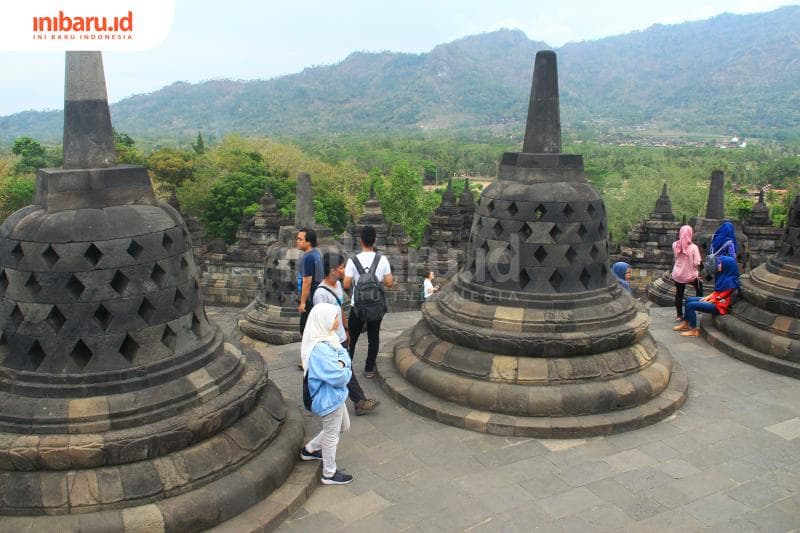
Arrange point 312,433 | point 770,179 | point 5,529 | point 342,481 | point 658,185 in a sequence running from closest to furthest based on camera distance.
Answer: point 5,529
point 342,481
point 312,433
point 658,185
point 770,179

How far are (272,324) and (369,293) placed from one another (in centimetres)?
549

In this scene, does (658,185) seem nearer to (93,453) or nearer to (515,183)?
(515,183)

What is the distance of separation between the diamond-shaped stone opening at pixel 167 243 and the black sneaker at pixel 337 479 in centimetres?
212

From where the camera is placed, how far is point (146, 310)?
4504mm

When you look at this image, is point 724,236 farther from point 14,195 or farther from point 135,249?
point 14,195

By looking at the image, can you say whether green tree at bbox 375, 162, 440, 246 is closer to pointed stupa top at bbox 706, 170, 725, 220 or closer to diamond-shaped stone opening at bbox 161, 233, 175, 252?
pointed stupa top at bbox 706, 170, 725, 220

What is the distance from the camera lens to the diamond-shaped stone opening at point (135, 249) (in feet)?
14.4

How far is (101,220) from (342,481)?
2.64 meters

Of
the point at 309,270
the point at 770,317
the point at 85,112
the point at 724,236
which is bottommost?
the point at 770,317

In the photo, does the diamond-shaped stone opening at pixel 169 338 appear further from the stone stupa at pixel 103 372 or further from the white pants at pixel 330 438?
the white pants at pixel 330 438

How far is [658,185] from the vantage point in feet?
196

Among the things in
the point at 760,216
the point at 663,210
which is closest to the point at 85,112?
the point at 663,210

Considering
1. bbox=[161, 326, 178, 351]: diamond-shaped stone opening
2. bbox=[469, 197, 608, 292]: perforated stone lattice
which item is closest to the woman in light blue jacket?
bbox=[161, 326, 178, 351]: diamond-shaped stone opening

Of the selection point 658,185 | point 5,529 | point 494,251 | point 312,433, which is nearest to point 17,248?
point 5,529
